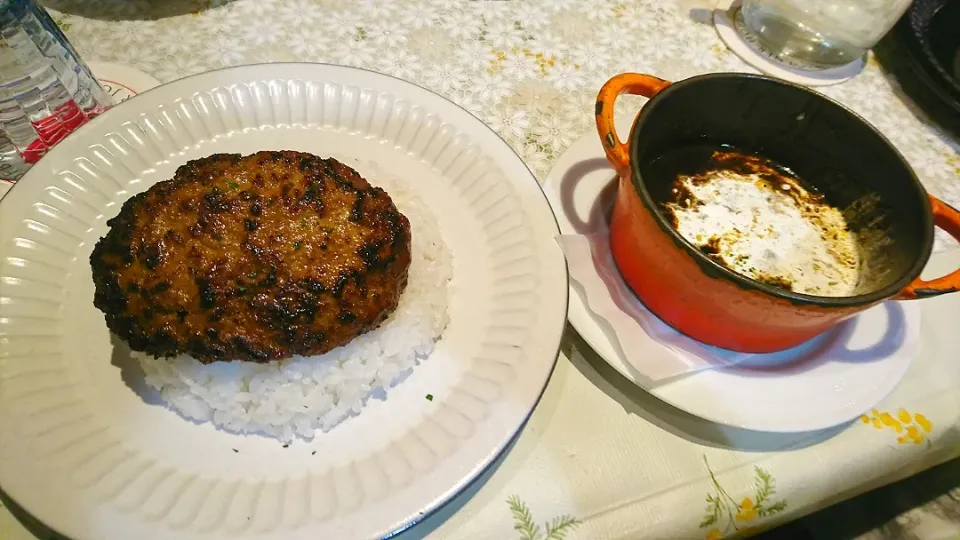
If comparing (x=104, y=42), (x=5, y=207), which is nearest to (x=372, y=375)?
(x=5, y=207)

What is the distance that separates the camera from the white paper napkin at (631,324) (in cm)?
97

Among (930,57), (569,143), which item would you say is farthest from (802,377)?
(930,57)

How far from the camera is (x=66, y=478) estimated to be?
2.63 ft

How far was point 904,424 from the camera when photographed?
3.52 feet

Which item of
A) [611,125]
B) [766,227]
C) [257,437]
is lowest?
[257,437]

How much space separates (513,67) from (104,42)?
98 centimetres

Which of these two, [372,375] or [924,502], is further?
[924,502]

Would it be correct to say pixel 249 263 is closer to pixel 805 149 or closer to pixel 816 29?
pixel 805 149

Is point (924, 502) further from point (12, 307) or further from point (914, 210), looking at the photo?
point (12, 307)

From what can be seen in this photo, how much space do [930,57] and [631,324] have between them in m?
1.17

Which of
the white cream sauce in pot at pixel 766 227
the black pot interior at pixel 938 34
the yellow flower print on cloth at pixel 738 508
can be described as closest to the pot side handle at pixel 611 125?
the white cream sauce in pot at pixel 766 227

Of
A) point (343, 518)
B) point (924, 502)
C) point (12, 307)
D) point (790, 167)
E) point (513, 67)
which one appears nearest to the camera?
point (343, 518)

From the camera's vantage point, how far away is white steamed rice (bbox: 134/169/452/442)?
92cm

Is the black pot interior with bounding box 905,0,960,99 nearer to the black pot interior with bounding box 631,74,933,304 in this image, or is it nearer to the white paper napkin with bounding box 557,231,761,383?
the black pot interior with bounding box 631,74,933,304
